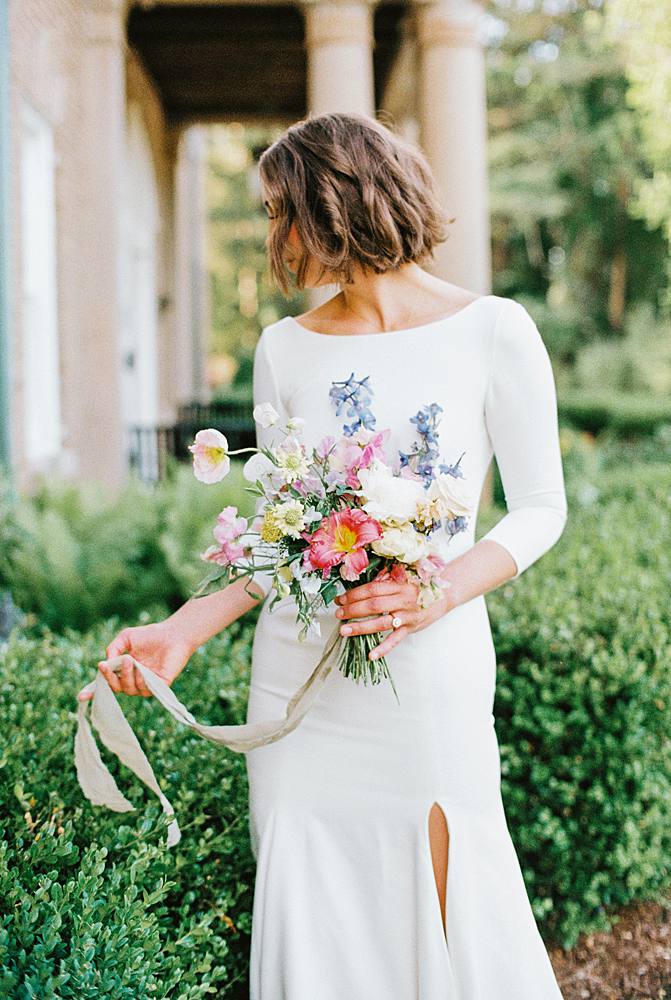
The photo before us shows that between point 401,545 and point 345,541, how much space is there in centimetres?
10

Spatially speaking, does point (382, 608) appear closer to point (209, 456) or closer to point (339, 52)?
point (209, 456)

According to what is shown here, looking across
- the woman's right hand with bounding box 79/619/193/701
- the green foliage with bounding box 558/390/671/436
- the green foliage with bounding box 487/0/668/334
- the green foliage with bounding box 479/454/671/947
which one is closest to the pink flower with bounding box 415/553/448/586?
the woman's right hand with bounding box 79/619/193/701

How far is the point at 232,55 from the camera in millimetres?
12195

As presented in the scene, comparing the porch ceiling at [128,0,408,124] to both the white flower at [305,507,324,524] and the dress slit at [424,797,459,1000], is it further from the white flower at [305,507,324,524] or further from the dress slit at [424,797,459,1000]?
the dress slit at [424,797,459,1000]

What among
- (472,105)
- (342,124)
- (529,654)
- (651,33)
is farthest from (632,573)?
(651,33)

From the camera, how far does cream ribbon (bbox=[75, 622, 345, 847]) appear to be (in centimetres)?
210

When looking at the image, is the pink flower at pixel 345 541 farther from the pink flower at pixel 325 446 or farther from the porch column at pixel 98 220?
the porch column at pixel 98 220

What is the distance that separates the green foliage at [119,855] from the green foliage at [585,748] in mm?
899

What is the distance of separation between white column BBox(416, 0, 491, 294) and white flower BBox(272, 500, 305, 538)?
7.06m

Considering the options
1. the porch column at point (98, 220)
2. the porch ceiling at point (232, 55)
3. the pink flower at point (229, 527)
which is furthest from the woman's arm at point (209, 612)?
the porch ceiling at point (232, 55)

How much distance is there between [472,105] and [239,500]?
14.8ft

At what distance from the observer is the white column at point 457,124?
870cm

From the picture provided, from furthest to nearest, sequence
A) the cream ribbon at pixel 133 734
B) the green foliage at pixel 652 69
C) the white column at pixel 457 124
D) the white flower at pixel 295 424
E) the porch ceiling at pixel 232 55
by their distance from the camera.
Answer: the green foliage at pixel 652 69
the porch ceiling at pixel 232 55
the white column at pixel 457 124
the cream ribbon at pixel 133 734
the white flower at pixel 295 424

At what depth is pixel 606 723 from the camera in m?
3.31
